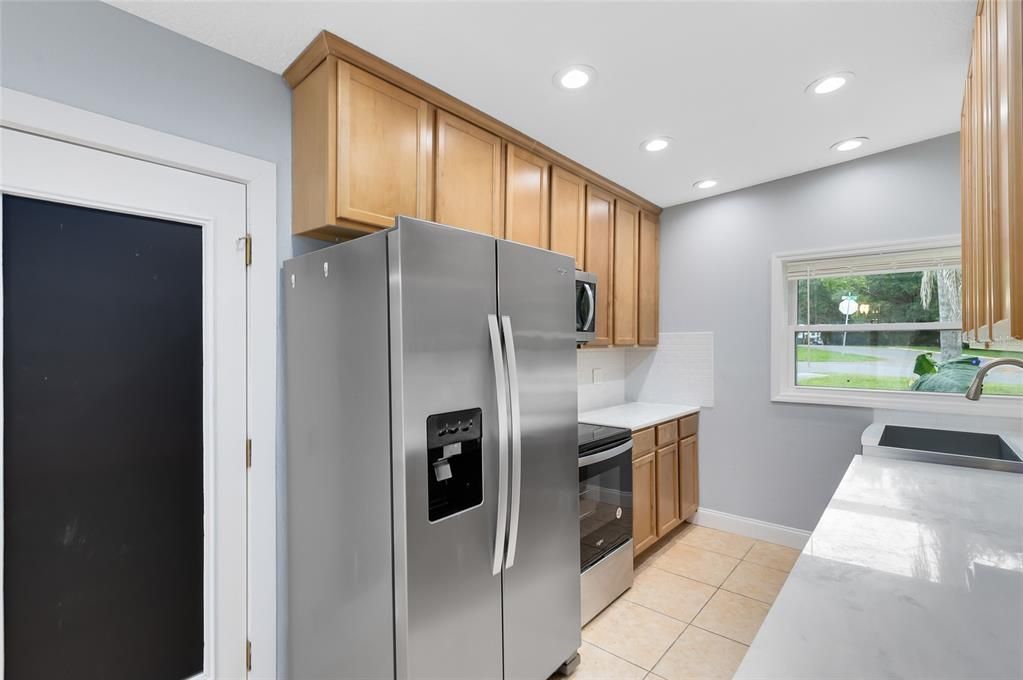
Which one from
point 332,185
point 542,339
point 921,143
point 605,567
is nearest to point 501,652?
point 605,567

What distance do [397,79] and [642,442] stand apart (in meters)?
2.33

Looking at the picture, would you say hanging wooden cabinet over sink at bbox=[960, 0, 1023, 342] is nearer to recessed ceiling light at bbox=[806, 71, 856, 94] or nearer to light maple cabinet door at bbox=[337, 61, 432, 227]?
recessed ceiling light at bbox=[806, 71, 856, 94]

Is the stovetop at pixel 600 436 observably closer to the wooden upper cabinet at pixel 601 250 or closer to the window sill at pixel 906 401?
the wooden upper cabinet at pixel 601 250

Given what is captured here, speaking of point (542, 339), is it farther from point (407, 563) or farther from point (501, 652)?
point (501, 652)

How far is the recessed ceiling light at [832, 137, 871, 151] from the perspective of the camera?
261cm

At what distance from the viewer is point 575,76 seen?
193 centimetres

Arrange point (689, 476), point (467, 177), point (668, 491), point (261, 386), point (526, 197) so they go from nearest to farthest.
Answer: point (261, 386), point (467, 177), point (526, 197), point (668, 491), point (689, 476)

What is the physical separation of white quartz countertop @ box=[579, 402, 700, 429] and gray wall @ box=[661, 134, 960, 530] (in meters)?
0.30

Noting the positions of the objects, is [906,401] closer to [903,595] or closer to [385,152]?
[903,595]

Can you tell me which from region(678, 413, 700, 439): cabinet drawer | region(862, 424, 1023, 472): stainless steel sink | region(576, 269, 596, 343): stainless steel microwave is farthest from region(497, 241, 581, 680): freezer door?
region(678, 413, 700, 439): cabinet drawer

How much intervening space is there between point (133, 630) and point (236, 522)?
412mm

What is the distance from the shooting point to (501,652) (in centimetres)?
168

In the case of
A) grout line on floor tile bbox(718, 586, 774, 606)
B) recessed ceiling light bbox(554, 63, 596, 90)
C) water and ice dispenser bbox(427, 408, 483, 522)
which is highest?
recessed ceiling light bbox(554, 63, 596, 90)

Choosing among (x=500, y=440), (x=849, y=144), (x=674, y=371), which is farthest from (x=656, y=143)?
(x=500, y=440)
